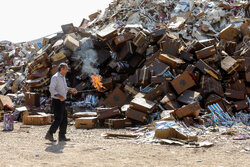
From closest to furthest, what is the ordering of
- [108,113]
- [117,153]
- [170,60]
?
[117,153] < [108,113] < [170,60]

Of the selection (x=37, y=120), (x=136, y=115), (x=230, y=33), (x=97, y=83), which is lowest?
(x=37, y=120)

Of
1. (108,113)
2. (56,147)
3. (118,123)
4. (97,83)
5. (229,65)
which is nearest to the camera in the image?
(56,147)

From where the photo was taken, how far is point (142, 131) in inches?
233

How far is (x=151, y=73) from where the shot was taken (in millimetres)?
8016

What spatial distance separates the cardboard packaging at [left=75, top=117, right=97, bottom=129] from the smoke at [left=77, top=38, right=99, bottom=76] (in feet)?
9.39

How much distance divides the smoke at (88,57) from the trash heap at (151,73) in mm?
34

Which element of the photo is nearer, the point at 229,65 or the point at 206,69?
the point at 206,69

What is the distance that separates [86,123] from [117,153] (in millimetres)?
2895

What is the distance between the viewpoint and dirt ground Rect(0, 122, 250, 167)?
3463 millimetres

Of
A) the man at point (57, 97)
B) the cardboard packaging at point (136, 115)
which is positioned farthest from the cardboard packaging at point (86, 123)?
the man at point (57, 97)

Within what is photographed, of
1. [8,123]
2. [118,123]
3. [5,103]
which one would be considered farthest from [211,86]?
[5,103]

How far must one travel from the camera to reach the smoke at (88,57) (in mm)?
9470

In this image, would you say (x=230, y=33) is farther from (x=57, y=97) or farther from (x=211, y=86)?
(x=57, y=97)

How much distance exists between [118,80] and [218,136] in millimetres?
4325
